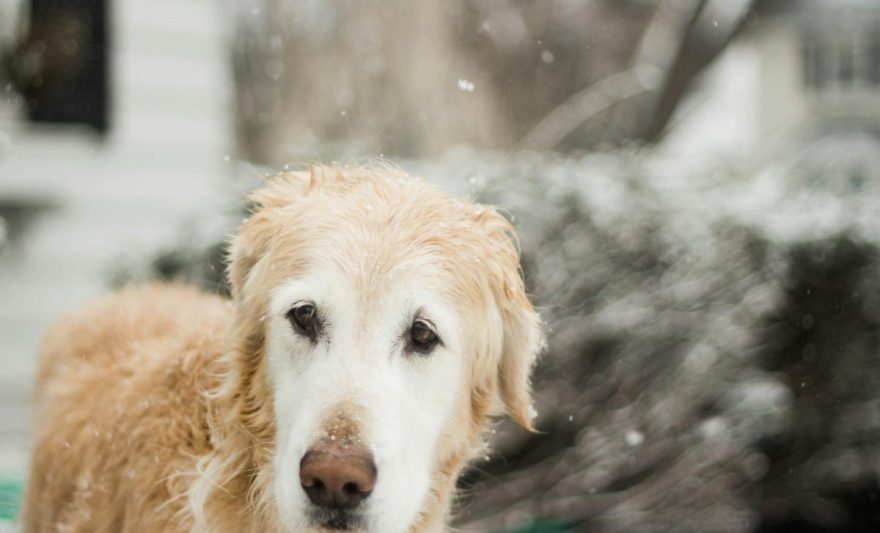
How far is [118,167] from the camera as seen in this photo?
8281 mm

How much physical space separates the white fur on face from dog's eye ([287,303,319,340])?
0.01 meters

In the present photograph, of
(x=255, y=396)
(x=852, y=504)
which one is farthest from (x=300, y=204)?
(x=852, y=504)

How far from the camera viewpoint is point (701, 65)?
8.47 metres

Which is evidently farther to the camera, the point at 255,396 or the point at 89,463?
the point at 89,463

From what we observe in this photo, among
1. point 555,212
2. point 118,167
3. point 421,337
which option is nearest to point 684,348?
point 555,212

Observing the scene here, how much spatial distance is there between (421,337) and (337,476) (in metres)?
0.44

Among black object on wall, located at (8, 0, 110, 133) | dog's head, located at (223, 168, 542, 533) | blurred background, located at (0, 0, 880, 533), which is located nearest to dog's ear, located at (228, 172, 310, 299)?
dog's head, located at (223, 168, 542, 533)

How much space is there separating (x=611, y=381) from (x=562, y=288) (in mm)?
572

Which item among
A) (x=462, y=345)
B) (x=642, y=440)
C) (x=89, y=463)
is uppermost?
(x=462, y=345)

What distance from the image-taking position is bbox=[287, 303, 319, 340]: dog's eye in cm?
223

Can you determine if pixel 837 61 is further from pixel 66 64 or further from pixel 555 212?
pixel 555 212

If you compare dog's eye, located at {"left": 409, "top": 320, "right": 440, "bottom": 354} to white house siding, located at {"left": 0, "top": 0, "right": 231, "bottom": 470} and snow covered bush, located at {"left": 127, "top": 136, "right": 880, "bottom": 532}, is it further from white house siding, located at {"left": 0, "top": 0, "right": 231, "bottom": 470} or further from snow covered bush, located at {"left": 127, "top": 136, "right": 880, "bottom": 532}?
white house siding, located at {"left": 0, "top": 0, "right": 231, "bottom": 470}

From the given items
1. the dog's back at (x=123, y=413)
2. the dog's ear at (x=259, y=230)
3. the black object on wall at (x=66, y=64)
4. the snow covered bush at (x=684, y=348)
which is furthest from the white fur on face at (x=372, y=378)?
the black object on wall at (x=66, y=64)

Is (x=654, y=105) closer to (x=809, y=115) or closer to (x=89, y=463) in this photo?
(x=89, y=463)
